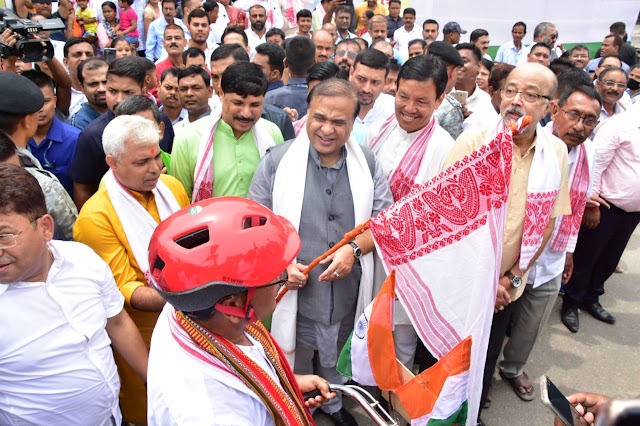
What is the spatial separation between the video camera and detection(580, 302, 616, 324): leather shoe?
4.87 meters

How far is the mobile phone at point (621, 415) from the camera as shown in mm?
399

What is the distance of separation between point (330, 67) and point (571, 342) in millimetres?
3013

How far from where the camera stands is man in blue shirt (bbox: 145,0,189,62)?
8.23m

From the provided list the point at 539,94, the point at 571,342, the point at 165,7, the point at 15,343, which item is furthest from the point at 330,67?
the point at 165,7

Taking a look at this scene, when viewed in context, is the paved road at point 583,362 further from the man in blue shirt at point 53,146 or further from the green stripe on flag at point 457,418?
the man in blue shirt at point 53,146

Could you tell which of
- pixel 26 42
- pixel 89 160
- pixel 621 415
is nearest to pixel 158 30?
pixel 26 42

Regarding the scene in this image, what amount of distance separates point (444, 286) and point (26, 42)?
3218mm

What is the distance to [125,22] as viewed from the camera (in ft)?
30.0

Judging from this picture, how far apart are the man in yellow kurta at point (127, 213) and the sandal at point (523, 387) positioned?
251 centimetres

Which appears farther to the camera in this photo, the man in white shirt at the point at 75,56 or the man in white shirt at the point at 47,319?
the man in white shirt at the point at 75,56

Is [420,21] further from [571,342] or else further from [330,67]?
[571,342]

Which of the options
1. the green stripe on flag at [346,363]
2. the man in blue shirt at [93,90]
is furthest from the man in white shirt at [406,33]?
the green stripe on flag at [346,363]

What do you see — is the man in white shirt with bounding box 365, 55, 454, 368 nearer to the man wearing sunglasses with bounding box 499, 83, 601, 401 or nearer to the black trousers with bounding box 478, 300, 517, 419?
the black trousers with bounding box 478, 300, 517, 419

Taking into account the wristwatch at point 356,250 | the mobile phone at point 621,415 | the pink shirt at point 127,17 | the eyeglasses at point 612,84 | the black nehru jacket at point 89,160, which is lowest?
the wristwatch at point 356,250
